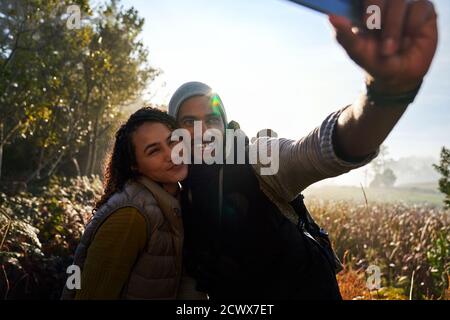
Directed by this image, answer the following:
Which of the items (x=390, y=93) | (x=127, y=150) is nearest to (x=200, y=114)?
(x=127, y=150)

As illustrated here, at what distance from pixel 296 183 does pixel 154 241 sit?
29.2 inches

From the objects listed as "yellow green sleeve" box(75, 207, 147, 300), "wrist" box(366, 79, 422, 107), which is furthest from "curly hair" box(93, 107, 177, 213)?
"wrist" box(366, 79, 422, 107)

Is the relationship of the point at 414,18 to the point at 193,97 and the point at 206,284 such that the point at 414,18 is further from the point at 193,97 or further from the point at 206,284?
the point at 193,97

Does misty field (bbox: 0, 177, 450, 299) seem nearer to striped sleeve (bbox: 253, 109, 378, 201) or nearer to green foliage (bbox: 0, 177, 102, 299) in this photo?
green foliage (bbox: 0, 177, 102, 299)

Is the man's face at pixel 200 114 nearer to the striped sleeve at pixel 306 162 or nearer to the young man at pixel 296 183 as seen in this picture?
the young man at pixel 296 183

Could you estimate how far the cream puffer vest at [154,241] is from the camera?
179cm

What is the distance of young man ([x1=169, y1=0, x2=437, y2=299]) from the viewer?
2.88 ft

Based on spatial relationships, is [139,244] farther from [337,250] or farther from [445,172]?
[337,250]

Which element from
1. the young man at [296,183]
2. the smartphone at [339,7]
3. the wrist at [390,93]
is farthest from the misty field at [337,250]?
the smartphone at [339,7]

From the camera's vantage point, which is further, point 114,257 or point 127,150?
point 127,150

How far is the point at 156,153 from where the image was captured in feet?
7.07

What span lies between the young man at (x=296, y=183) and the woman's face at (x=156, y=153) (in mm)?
146

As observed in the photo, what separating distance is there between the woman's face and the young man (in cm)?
15
